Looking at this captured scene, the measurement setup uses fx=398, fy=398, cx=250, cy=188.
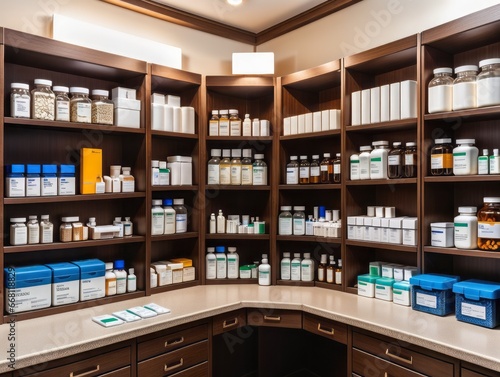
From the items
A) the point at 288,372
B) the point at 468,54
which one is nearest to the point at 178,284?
the point at 288,372

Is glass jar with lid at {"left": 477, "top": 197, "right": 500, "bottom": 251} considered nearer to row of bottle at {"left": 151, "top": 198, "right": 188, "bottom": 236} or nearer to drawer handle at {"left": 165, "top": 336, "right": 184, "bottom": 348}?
drawer handle at {"left": 165, "top": 336, "right": 184, "bottom": 348}

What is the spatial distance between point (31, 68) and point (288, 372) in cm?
279

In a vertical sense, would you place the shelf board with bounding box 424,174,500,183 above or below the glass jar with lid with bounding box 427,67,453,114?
below

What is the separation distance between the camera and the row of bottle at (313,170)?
8.64 feet

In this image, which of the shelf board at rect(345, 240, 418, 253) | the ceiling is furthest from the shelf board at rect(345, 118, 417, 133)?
the ceiling

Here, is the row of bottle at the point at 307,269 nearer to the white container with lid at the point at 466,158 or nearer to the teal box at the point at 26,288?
the white container with lid at the point at 466,158

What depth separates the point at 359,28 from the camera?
2736mm

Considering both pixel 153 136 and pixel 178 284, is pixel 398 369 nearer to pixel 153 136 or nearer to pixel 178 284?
pixel 178 284

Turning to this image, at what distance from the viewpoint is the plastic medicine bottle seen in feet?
6.50

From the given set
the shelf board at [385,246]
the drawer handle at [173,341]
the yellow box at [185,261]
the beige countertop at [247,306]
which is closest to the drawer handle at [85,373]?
the beige countertop at [247,306]

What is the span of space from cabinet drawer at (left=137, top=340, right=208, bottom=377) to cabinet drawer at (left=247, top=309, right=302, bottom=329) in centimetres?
33

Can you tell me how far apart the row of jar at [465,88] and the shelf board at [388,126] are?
0.45ft

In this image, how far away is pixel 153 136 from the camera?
2678mm

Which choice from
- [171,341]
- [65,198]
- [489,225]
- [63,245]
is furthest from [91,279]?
[489,225]
